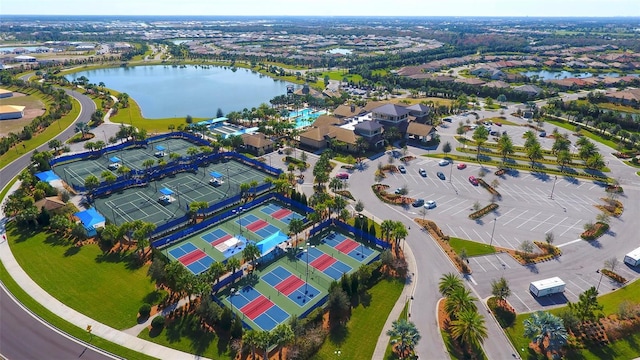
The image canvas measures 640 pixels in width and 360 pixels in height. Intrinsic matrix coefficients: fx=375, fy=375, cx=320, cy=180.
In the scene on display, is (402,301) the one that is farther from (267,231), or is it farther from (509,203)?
(509,203)

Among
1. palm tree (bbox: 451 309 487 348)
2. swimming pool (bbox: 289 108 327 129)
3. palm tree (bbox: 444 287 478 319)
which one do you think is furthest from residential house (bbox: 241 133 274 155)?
palm tree (bbox: 451 309 487 348)

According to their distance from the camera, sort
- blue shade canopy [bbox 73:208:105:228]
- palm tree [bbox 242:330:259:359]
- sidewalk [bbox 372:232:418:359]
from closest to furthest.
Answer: palm tree [bbox 242:330:259:359] → sidewalk [bbox 372:232:418:359] → blue shade canopy [bbox 73:208:105:228]

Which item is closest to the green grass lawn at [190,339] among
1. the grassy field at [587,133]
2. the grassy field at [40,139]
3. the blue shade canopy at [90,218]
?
the blue shade canopy at [90,218]

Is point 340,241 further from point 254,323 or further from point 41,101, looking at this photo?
point 41,101

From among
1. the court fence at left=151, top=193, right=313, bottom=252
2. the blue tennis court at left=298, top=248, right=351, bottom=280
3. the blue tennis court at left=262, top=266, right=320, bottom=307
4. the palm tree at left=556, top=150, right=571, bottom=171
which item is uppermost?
the palm tree at left=556, top=150, right=571, bottom=171

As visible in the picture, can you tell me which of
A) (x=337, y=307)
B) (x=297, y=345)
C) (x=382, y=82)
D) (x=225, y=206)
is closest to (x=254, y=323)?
(x=297, y=345)

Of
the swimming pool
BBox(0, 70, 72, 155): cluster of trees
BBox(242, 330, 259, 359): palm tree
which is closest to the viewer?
BBox(242, 330, 259, 359): palm tree

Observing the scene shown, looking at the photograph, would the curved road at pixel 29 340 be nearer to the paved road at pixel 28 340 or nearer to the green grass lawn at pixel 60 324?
the paved road at pixel 28 340

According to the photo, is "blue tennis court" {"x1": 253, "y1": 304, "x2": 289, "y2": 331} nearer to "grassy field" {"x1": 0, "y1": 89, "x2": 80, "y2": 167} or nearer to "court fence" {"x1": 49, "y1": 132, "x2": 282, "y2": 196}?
"court fence" {"x1": 49, "y1": 132, "x2": 282, "y2": 196}
